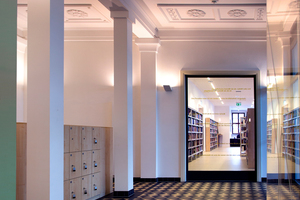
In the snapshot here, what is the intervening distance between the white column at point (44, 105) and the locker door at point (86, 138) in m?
2.18

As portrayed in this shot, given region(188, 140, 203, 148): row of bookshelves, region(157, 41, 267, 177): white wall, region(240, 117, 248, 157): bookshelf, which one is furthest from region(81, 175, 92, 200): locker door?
region(240, 117, 248, 157): bookshelf

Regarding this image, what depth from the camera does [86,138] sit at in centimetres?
583

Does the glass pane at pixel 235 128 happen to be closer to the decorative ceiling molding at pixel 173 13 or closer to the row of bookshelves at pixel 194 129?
the row of bookshelves at pixel 194 129

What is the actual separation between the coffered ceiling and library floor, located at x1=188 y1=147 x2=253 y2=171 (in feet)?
11.2

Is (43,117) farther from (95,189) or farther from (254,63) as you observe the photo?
(254,63)

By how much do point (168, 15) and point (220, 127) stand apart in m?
3.45

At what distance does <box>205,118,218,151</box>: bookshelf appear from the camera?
890 cm

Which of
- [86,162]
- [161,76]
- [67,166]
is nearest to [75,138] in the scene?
[67,166]

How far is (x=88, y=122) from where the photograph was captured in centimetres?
877

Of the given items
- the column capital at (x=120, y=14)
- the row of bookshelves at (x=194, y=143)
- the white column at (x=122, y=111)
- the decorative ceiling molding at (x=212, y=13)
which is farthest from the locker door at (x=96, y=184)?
the decorative ceiling molding at (x=212, y=13)

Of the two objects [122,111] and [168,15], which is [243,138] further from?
[122,111]

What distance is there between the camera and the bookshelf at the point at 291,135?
244cm

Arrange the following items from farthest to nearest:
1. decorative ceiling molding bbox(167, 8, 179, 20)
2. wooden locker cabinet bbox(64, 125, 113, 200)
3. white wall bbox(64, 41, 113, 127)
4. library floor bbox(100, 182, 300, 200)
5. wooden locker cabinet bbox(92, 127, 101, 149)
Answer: white wall bbox(64, 41, 113, 127)
decorative ceiling molding bbox(167, 8, 179, 20)
library floor bbox(100, 182, 300, 200)
wooden locker cabinet bbox(92, 127, 101, 149)
wooden locker cabinet bbox(64, 125, 113, 200)

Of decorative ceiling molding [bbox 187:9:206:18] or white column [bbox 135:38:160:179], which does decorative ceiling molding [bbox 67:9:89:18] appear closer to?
white column [bbox 135:38:160:179]
